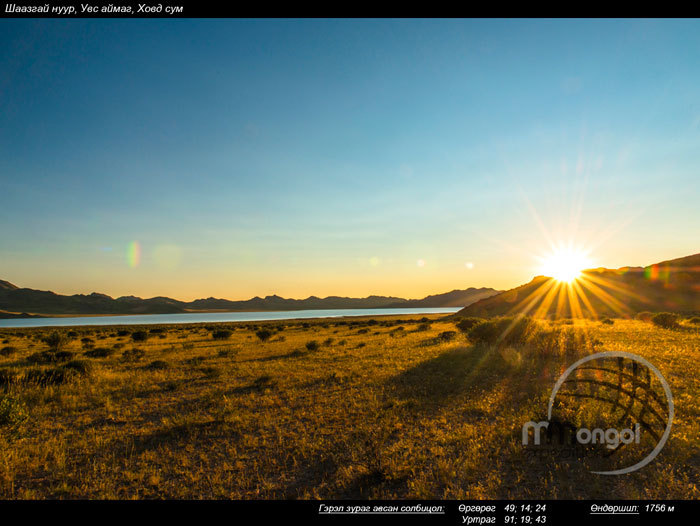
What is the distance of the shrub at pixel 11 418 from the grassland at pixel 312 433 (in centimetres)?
4

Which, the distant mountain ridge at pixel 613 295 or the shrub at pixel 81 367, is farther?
the distant mountain ridge at pixel 613 295

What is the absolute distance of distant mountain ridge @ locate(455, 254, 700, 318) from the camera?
211ft

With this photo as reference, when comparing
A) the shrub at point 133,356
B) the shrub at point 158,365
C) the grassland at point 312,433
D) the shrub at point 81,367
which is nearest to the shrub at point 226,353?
the shrub at point 158,365

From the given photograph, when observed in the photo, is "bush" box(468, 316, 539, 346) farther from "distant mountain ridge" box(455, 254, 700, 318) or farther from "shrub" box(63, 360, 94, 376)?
"distant mountain ridge" box(455, 254, 700, 318)

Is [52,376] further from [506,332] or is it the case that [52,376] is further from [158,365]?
[506,332]

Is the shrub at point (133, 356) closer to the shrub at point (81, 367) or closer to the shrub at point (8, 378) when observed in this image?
the shrub at point (81, 367)

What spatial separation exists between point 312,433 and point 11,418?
8.55 metres

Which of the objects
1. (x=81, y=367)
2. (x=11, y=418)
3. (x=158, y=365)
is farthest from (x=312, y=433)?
(x=158, y=365)

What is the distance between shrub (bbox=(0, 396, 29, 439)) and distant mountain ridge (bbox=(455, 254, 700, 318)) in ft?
204

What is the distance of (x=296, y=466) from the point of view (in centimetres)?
670

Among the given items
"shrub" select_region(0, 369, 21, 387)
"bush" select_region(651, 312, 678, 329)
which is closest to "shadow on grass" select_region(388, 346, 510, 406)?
"shrub" select_region(0, 369, 21, 387)

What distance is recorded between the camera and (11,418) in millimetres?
8883

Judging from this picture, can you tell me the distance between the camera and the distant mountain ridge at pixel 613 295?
64.2m
